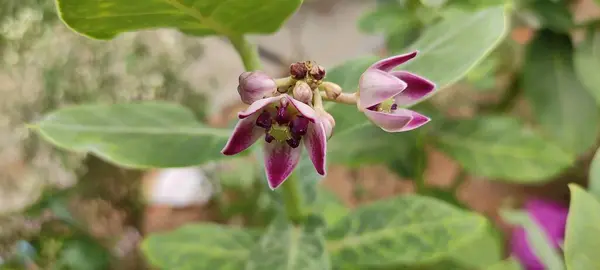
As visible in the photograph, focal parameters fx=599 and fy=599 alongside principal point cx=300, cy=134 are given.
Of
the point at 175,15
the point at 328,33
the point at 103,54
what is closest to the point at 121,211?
the point at 103,54

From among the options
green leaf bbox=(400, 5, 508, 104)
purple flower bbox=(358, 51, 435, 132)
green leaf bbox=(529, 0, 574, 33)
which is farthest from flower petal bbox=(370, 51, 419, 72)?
green leaf bbox=(529, 0, 574, 33)

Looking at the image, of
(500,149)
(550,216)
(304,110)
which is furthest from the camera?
(550,216)

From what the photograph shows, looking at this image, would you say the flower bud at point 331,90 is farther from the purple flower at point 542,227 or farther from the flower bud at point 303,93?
the purple flower at point 542,227

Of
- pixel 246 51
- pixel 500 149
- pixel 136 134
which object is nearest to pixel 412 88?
pixel 246 51

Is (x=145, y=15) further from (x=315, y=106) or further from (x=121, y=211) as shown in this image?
(x=121, y=211)

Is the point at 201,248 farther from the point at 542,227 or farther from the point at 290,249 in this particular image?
the point at 542,227

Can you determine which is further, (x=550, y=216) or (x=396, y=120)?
(x=550, y=216)

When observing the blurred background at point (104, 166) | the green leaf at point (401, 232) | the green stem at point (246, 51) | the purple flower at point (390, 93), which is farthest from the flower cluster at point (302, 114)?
the blurred background at point (104, 166)
